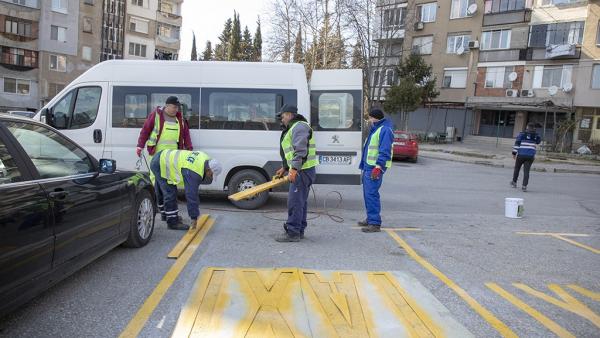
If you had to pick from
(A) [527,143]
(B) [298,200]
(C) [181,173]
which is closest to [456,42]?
(A) [527,143]

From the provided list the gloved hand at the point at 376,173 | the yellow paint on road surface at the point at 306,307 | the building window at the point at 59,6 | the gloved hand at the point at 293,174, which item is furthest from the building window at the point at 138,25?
the yellow paint on road surface at the point at 306,307

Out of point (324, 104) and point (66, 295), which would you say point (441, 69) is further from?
point (66, 295)

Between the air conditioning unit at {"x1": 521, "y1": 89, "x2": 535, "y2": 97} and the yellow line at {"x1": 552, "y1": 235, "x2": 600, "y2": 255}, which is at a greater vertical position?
the air conditioning unit at {"x1": 521, "y1": 89, "x2": 535, "y2": 97}

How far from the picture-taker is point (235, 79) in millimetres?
8414

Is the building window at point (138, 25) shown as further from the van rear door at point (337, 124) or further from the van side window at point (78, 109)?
the van rear door at point (337, 124)

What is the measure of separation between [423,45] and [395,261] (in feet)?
128

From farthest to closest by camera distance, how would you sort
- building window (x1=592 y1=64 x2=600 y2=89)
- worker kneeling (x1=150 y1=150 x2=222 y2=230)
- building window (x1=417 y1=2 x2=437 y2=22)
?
building window (x1=417 y1=2 x2=437 y2=22) < building window (x1=592 y1=64 x2=600 y2=89) < worker kneeling (x1=150 y1=150 x2=222 y2=230)

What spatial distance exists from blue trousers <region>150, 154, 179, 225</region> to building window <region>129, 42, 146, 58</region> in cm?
5363

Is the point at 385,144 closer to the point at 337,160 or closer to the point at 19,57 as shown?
the point at 337,160

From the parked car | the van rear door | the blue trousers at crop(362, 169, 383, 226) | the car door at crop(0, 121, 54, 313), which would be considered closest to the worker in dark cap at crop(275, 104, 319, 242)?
the blue trousers at crop(362, 169, 383, 226)

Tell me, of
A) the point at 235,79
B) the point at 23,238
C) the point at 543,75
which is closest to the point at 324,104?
the point at 235,79

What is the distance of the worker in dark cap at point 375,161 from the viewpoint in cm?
703

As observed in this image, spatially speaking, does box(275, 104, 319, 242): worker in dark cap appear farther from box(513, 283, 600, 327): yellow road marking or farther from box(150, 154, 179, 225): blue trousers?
box(513, 283, 600, 327): yellow road marking

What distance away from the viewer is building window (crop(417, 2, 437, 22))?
1618 inches
